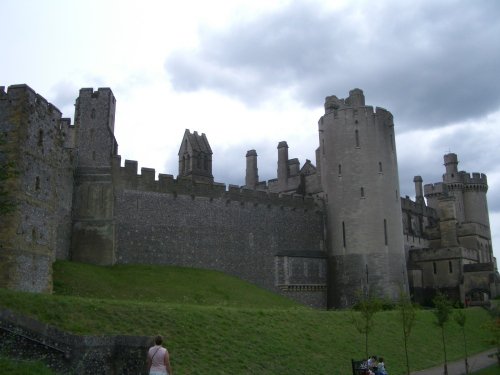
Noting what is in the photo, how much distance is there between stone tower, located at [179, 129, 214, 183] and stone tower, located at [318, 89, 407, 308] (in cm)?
1984

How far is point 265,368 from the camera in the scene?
711 inches

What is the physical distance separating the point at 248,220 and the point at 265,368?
74.2 ft

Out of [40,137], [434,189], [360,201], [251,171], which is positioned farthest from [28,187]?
[434,189]

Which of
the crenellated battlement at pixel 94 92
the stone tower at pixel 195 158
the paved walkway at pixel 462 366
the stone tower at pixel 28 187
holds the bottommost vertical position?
the paved walkway at pixel 462 366

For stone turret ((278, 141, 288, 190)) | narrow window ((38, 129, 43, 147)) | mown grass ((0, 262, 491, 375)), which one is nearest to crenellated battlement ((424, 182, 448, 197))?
stone turret ((278, 141, 288, 190))

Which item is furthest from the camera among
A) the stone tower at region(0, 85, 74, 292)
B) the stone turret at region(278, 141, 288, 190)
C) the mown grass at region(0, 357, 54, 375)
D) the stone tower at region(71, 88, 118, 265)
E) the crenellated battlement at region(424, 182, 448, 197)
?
the crenellated battlement at region(424, 182, 448, 197)

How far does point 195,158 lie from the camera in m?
62.2

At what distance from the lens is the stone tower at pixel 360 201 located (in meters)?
41.6

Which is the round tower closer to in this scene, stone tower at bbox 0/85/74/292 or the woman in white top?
stone tower at bbox 0/85/74/292

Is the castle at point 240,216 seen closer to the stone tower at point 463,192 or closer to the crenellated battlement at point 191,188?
the crenellated battlement at point 191,188

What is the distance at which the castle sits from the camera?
20.9m

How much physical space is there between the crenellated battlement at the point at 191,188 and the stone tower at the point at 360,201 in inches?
114

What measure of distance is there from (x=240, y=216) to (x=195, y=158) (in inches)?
921

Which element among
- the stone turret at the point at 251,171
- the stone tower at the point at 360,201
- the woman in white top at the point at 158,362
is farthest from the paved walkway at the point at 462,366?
the stone turret at the point at 251,171
